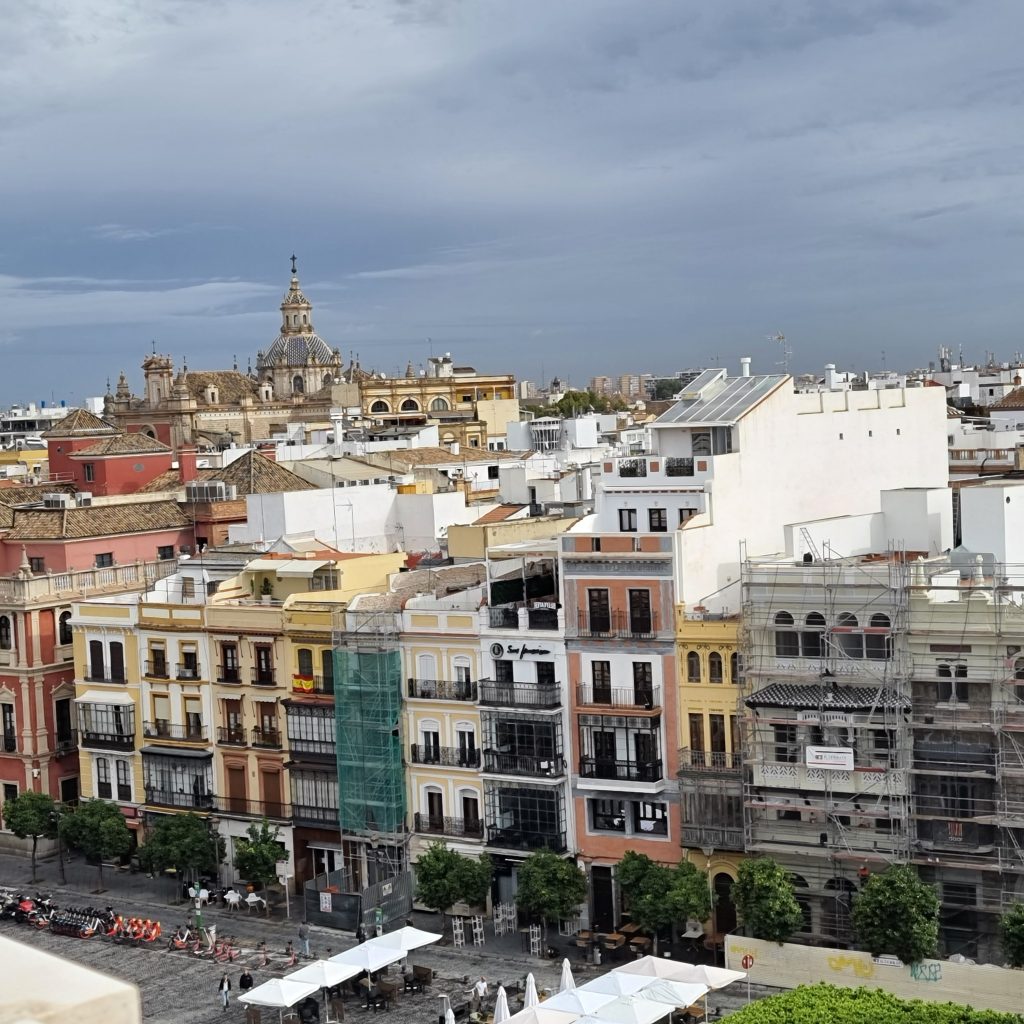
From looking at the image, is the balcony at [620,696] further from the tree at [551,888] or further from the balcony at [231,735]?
the balcony at [231,735]

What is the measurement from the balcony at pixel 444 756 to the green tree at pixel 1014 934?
49.1 ft

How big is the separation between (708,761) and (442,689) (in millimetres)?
8172

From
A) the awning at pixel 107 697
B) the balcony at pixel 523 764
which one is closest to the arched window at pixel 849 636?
the balcony at pixel 523 764

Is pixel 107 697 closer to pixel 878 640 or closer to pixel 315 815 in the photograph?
pixel 315 815

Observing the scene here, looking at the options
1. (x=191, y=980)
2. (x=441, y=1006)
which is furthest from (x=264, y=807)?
(x=441, y=1006)

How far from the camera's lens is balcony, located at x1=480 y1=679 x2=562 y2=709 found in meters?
44.9

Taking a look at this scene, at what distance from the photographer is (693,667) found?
141 feet

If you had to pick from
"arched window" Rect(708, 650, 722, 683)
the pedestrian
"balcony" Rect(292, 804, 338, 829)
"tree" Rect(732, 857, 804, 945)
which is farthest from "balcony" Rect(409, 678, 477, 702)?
"tree" Rect(732, 857, 804, 945)

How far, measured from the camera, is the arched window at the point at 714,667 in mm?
42625

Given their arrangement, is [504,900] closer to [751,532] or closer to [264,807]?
[264,807]

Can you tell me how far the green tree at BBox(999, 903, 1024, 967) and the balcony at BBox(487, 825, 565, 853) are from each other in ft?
40.2

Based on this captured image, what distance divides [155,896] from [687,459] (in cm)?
2046

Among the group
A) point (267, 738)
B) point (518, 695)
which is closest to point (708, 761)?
point (518, 695)

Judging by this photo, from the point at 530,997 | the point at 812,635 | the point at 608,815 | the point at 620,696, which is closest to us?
the point at 530,997
